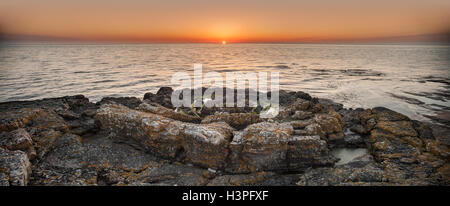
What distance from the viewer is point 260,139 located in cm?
612

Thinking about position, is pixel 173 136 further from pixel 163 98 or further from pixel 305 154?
pixel 163 98

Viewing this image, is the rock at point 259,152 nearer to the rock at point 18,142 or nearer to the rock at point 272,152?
the rock at point 272,152

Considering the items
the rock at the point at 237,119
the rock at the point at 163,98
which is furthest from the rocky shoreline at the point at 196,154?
the rock at the point at 163,98

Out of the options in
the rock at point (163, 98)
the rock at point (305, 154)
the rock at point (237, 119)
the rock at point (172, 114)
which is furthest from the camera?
the rock at point (163, 98)

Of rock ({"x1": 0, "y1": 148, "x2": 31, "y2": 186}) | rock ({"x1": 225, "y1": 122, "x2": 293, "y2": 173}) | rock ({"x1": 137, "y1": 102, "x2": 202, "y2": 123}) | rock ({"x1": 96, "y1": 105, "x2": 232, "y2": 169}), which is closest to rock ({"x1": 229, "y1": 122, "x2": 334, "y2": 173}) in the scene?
rock ({"x1": 225, "y1": 122, "x2": 293, "y2": 173})

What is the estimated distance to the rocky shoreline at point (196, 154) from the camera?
17.7 feet

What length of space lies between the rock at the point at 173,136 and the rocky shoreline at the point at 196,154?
0.03m

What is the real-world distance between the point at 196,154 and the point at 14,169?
3895mm

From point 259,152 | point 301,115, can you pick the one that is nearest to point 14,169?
point 259,152

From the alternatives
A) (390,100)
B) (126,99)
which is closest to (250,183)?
(126,99)

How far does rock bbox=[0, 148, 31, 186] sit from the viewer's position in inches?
178

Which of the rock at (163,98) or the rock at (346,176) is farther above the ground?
the rock at (163,98)

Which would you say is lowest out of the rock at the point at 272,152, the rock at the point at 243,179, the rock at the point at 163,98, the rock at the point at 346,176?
the rock at the point at 243,179

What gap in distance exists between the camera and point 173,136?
6.46 meters
